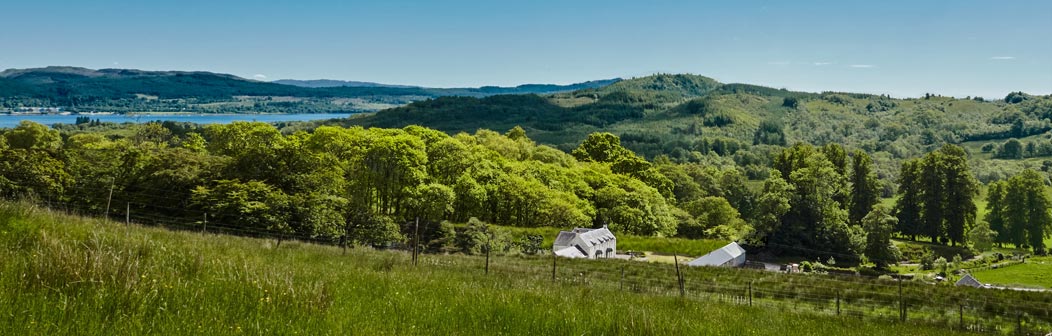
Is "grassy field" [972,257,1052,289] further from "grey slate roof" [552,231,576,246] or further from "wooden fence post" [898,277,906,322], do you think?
"wooden fence post" [898,277,906,322]

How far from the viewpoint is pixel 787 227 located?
246 feet

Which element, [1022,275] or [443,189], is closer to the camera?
[443,189]

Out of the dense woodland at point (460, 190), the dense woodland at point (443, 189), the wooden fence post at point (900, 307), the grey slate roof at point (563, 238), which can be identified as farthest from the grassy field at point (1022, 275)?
the wooden fence post at point (900, 307)

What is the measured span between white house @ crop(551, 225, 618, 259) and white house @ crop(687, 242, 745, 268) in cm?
732

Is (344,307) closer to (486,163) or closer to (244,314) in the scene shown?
(244,314)

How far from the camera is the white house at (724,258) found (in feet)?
175

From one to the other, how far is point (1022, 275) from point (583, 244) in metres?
52.0

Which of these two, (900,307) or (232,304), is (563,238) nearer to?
(900,307)

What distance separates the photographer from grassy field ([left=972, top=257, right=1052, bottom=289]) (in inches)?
2549

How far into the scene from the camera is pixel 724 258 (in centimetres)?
5600

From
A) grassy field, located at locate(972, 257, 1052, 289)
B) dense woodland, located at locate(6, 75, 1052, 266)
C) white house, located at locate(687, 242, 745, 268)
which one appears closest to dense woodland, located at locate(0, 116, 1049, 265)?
dense woodland, located at locate(6, 75, 1052, 266)

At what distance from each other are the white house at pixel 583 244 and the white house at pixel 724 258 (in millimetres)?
7318

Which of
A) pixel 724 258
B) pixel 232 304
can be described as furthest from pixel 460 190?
pixel 232 304

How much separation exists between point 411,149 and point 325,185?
34.3 ft
